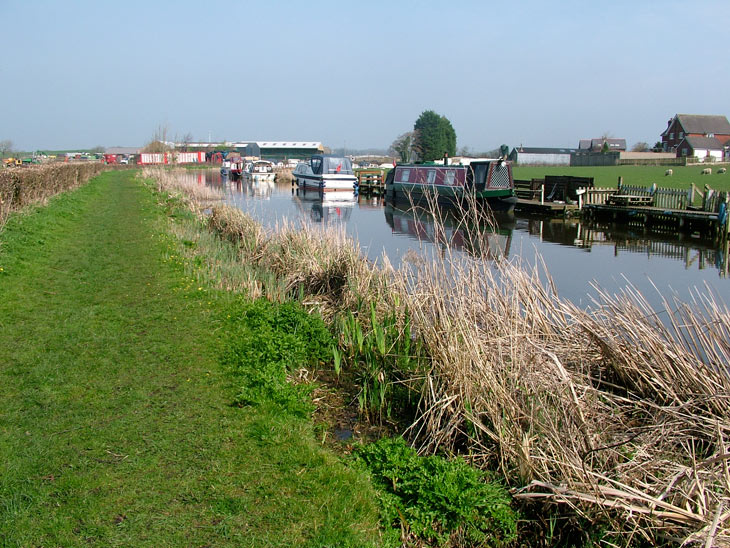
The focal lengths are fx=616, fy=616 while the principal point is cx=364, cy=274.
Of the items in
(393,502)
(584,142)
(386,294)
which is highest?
(584,142)

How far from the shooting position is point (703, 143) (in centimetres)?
7988

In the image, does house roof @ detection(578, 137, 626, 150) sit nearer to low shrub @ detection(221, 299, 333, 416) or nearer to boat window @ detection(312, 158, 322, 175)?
boat window @ detection(312, 158, 322, 175)

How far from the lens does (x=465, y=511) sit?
11.7ft

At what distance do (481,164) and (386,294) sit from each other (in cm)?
2321

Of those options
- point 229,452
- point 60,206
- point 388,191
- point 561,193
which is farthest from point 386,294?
point 388,191

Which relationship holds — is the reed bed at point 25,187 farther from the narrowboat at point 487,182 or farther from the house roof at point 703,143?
the house roof at point 703,143

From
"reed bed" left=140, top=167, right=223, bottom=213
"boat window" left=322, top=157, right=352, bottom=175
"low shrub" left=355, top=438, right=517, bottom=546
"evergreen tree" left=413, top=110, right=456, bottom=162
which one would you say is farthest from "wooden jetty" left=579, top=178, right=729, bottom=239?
"evergreen tree" left=413, top=110, right=456, bottom=162

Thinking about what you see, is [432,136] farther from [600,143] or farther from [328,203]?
[328,203]

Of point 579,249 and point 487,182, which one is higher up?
point 487,182

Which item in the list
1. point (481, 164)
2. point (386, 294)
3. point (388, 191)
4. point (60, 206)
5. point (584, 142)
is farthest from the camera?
point (584, 142)

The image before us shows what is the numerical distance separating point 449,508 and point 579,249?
16.2m

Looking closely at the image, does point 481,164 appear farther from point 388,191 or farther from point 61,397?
point 61,397

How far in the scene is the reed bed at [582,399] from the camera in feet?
11.0

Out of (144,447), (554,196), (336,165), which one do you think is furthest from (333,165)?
(144,447)
